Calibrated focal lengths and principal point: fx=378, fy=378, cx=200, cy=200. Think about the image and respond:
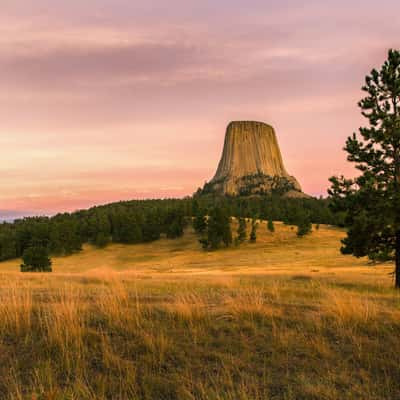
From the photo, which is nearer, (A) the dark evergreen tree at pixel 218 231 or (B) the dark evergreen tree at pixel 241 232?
(A) the dark evergreen tree at pixel 218 231

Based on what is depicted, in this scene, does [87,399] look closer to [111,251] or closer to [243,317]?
[243,317]

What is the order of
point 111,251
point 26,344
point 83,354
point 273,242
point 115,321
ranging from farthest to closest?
point 111,251, point 273,242, point 115,321, point 26,344, point 83,354

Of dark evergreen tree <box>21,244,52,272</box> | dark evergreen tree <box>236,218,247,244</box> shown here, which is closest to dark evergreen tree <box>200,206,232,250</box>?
dark evergreen tree <box>236,218,247,244</box>

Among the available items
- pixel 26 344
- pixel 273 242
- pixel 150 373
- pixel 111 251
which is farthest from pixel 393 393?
pixel 111 251

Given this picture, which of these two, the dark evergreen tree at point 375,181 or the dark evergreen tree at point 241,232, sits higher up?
the dark evergreen tree at point 375,181

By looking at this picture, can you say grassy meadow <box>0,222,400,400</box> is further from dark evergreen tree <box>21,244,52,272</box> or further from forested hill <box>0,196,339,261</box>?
forested hill <box>0,196,339,261</box>

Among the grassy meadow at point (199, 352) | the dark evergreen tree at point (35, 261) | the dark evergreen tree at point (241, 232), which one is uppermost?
the grassy meadow at point (199, 352)

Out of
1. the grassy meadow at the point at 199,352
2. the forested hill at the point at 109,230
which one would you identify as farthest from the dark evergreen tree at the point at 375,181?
the forested hill at the point at 109,230

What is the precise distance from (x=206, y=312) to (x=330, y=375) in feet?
9.31

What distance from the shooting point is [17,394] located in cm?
448

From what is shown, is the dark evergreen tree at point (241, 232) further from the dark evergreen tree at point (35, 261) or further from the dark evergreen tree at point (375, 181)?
the dark evergreen tree at point (375, 181)

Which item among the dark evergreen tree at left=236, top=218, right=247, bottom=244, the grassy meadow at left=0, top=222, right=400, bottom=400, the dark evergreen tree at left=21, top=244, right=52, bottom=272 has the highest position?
the grassy meadow at left=0, top=222, right=400, bottom=400

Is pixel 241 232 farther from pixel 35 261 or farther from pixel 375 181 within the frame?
pixel 375 181

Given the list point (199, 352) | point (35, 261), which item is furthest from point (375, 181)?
point (35, 261)
